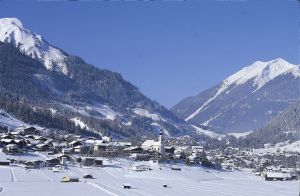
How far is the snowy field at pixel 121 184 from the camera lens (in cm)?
6444

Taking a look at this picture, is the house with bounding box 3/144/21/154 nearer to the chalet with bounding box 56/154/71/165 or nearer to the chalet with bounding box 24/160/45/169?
the chalet with bounding box 56/154/71/165

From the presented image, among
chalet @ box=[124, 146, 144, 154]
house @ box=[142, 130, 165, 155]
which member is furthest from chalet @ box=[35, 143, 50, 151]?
house @ box=[142, 130, 165, 155]

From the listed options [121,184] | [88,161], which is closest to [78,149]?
[88,161]

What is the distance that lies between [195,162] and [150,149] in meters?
22.1

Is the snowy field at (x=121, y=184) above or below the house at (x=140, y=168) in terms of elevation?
below

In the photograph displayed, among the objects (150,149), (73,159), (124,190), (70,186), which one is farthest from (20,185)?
(150,149)

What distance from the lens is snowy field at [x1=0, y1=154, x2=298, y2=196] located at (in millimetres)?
64438

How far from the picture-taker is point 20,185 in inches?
2677

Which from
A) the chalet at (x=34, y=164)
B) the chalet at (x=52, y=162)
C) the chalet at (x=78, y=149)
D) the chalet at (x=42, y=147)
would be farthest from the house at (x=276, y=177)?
the chalet at (x=42, y=147)

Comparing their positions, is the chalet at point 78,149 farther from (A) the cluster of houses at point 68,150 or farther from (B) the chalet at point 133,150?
(B) the chalet at point 133,150

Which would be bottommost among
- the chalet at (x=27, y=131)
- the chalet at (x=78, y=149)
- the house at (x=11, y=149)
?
the house at (x=11, y=149)

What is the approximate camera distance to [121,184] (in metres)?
78.2

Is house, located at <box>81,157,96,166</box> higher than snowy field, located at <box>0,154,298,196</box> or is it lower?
higher

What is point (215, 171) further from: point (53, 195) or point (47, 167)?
point (53, 195)
